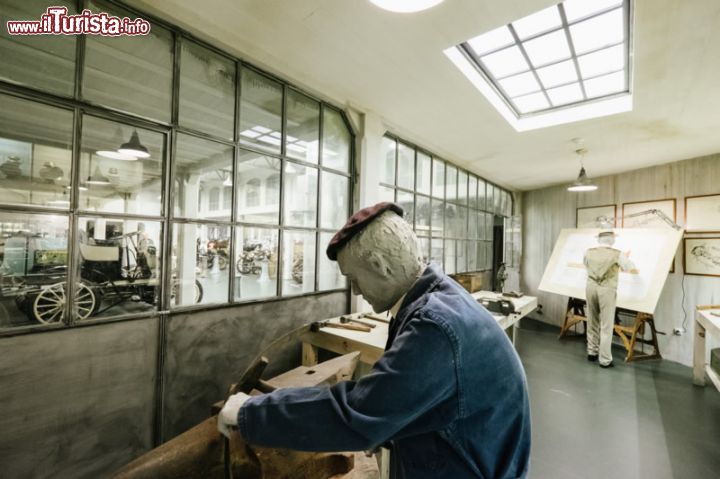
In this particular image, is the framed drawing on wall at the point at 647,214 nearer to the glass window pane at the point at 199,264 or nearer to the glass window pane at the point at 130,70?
the glass window pane at the point at 199,264

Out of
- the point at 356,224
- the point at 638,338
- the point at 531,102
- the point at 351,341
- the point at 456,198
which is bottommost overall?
the point at 638,338

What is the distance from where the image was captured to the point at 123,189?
6.39 ft

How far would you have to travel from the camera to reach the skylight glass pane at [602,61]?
278cm

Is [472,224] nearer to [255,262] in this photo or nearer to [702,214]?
[702,214]

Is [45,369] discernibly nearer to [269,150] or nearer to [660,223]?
[269,150]

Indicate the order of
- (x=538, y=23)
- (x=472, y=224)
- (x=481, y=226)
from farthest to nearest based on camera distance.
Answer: (x=481, y=226) → (x=472, y=224) → (x=538, y=23)

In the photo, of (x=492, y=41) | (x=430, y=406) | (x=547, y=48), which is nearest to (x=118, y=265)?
(x=430, y=406)

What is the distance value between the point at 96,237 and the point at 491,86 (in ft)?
11.7

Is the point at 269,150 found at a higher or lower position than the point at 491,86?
lower

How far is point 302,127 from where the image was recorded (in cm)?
A: 300

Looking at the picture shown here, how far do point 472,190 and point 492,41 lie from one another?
12.0ft

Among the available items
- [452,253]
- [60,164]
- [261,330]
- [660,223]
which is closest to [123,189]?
[60,164]

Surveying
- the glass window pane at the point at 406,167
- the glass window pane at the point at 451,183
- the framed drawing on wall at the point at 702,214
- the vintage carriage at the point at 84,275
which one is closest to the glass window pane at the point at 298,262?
the vintage carriage at the point at 84,275

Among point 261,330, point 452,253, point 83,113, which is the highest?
point 83,113
